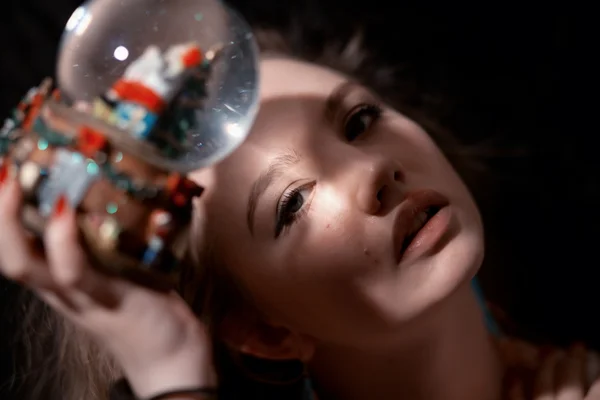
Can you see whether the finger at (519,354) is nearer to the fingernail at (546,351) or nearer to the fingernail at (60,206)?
the fingernail at (546,351)

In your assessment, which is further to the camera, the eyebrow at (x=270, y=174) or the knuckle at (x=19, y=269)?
the eyebrow at (x=270, y=174)

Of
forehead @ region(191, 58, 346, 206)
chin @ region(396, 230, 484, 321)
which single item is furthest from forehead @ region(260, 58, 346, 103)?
chin @ region(396, 230, 484, 321)

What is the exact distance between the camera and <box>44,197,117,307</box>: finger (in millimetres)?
477

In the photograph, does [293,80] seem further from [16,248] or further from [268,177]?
[16,248]

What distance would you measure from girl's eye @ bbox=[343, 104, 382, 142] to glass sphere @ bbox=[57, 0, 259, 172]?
0.54ft

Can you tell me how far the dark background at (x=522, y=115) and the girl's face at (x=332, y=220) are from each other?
1.47 feet

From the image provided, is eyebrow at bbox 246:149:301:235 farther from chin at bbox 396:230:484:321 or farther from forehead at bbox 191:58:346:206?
chin at bbox 396:230:484:321

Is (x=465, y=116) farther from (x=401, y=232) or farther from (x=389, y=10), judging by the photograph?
(x=401, y=232)

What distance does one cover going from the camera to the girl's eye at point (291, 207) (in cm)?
64

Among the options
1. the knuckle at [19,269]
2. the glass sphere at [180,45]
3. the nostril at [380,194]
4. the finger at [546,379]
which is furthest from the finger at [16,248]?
the finger at [546,379]

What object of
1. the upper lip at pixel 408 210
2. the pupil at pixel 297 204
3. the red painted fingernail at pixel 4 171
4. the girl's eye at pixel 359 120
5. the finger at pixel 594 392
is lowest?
the finger at pixel 594 392

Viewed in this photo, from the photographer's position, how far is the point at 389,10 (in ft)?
3.51

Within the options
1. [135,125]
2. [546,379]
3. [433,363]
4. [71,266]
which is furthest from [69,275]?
[546,379]

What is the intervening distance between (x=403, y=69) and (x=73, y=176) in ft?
2.51
